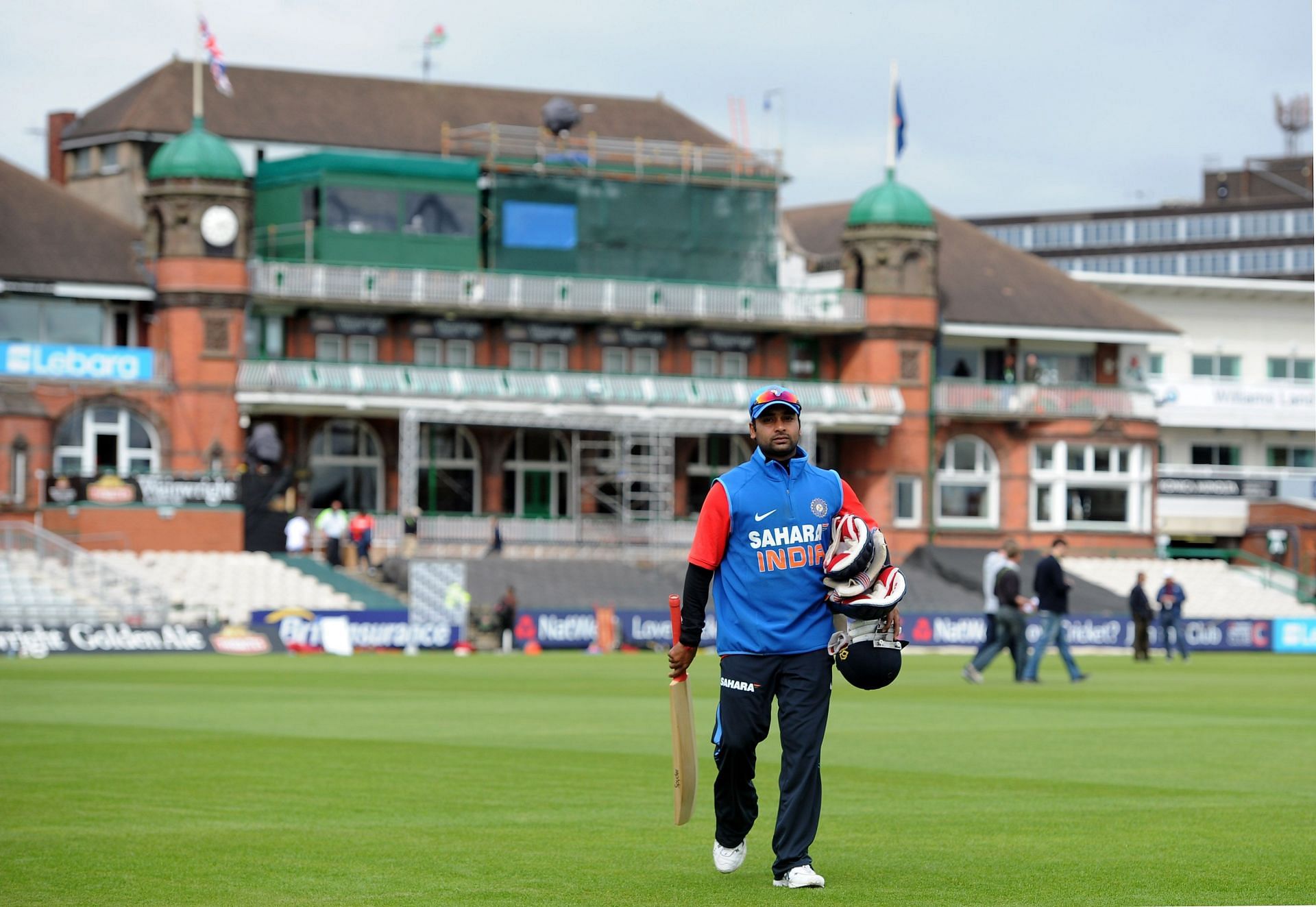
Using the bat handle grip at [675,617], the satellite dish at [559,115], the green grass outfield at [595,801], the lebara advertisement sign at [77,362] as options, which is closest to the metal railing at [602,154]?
the satellite dish at [559,115]

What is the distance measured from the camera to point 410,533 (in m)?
60.3

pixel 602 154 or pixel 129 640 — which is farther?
pixel 602 154

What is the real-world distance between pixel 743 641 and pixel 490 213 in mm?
58011

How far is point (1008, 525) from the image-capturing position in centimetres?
7319

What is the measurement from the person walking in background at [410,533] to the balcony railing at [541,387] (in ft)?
14.3

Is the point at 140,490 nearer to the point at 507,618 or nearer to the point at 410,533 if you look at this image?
the point at 410,533

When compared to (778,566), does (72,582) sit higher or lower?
lower

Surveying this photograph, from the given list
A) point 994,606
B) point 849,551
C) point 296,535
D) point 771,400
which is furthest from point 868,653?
point 296,535

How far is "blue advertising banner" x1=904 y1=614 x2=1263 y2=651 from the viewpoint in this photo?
51.3 metres

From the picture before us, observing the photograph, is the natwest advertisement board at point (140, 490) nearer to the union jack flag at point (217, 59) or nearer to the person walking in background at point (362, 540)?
the person walking in background at point (362, 540)

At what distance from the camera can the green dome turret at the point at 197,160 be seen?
62906 mm

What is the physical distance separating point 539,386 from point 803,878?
5647 cm

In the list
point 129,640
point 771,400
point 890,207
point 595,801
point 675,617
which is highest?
point 890,207

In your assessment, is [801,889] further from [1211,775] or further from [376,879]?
[1211,775]
